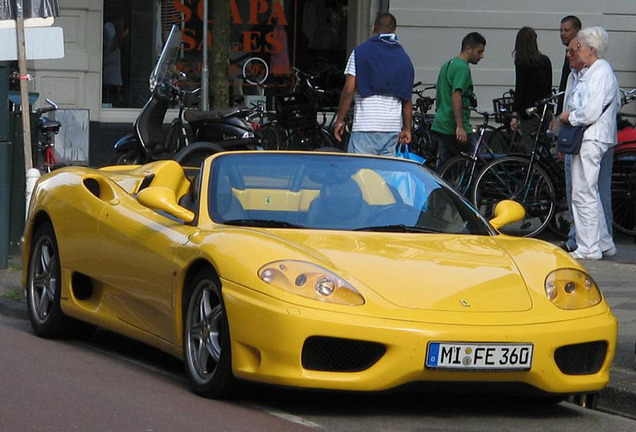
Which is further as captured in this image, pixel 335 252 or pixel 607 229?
pixel 607 229

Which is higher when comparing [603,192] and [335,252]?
[335,252]

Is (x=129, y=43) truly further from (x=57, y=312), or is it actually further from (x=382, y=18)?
(x=57, y=312)

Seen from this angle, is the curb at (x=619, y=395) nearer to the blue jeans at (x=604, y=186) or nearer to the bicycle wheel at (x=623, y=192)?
the blue jeans at (x=604, y=186)

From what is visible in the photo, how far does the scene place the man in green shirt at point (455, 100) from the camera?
556 inches

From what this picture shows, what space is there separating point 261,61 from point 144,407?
1402 cm

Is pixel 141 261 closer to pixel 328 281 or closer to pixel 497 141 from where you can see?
pixel 328 281

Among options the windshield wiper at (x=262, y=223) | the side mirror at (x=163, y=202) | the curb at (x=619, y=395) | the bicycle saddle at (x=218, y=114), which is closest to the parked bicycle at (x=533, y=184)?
the bicycle saddle at (x=218, y=114)

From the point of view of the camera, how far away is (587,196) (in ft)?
39.8

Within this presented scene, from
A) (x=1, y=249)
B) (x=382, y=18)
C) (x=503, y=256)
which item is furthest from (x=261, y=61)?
(x=503, y=256)

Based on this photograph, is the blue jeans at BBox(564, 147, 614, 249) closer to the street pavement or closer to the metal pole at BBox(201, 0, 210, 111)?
the street pavement

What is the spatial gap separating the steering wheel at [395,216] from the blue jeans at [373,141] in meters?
4.62

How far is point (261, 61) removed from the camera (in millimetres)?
20125

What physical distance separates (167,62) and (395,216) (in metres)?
9.05

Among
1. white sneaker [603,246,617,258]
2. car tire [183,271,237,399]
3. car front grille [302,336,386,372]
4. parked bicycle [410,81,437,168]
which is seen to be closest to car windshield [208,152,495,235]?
car tire [183,271,237,399]
